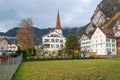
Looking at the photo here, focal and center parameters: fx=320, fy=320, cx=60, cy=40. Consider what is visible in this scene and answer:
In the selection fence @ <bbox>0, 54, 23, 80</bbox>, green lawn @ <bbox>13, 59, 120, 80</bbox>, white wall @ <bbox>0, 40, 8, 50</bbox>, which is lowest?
green lawn @ <bbox>13, 59, 120, 80</bbox>

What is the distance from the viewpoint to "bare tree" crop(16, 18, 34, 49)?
99094 mm

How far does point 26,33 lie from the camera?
9981cm

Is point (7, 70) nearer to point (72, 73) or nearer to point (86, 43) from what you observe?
point (72, 73)

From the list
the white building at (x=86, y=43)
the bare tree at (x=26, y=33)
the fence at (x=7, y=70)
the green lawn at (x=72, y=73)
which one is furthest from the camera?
the white building at (x=86, y=43)

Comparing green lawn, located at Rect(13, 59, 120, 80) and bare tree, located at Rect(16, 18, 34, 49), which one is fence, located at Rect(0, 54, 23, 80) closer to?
green lawn, located at Rect(13, 59, 120, 80)

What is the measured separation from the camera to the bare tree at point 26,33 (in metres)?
99.1

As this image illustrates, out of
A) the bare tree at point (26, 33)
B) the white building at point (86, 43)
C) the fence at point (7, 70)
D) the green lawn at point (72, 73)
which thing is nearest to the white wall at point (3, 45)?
the white building at point (86, 43)

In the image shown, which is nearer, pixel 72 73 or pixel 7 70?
pixel 7 70

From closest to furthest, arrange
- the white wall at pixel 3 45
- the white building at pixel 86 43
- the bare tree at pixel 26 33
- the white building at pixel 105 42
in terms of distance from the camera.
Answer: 1. the bare tree at pixel 26 33
2. the white building at pixel 105 42
3. the white building at pixel 86 43
4. the white wall at pixel 3 45

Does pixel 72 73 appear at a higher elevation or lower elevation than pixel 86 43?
lower

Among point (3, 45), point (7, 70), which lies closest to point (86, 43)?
point (3, 45)

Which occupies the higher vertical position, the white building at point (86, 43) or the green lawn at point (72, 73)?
the white building at point (86, 43)

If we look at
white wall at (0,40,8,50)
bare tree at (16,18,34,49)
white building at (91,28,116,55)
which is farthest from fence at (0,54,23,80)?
white wall at (0,40,8,50)

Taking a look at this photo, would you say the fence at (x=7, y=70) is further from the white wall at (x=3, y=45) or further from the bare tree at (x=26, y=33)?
the white wall at (x=3, y=45)
